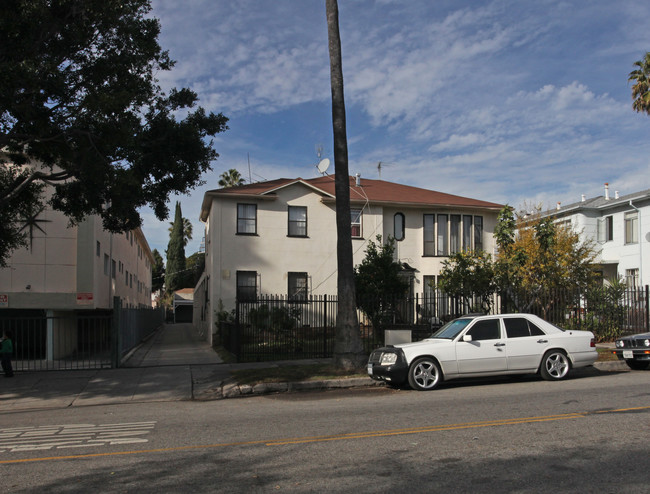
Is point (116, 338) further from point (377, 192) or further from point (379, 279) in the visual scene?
point (377, 192)

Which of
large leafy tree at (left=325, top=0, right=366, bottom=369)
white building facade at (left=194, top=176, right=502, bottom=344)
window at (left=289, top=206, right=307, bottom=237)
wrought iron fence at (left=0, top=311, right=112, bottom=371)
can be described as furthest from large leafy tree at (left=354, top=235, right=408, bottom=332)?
wrought iron fence at (left=0, top=311, right=112, bottom=371)

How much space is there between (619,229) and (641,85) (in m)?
8.24

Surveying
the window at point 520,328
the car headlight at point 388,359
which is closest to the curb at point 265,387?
the car headlight at point 388,359

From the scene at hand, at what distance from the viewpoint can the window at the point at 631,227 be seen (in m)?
31.3

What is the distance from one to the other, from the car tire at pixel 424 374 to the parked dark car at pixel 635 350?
554 cm

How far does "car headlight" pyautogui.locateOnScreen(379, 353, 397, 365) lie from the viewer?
1195cm

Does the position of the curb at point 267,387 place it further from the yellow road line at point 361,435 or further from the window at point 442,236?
the window at point 442,236

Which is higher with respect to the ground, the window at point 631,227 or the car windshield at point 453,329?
the window at point 631,227

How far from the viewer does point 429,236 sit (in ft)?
92.4

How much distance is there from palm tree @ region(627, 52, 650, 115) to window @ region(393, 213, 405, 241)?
12.8 metres

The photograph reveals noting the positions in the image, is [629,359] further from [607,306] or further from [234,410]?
[234,410]

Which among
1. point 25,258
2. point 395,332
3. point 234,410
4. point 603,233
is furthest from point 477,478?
point 603,233

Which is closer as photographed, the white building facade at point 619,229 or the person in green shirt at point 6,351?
the person in green shirt at point 6,351

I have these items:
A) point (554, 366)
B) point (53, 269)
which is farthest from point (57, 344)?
point (554, 366)
